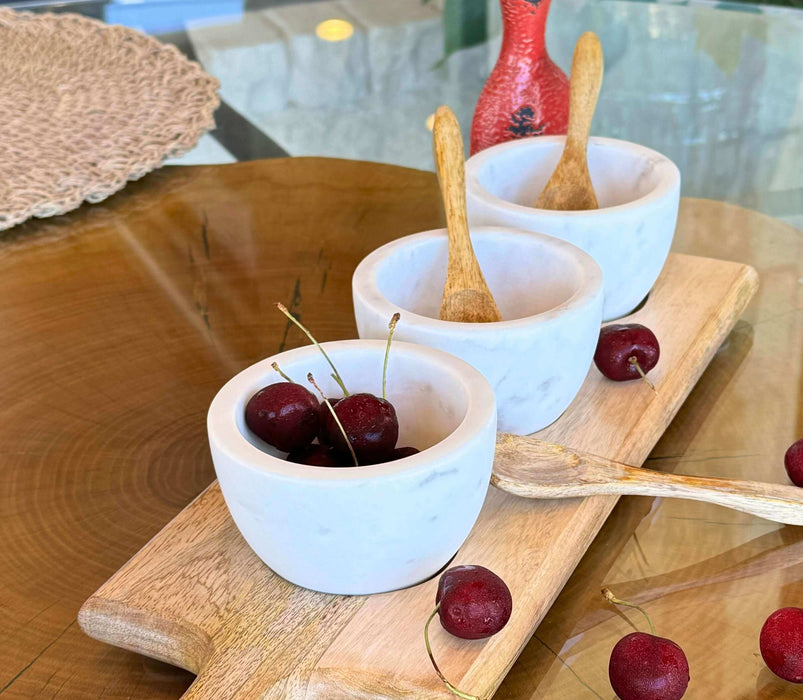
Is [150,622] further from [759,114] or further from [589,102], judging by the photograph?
[759,114]

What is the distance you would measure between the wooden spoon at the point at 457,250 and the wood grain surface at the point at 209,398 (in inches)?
5.4

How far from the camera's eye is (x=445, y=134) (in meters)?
0.56

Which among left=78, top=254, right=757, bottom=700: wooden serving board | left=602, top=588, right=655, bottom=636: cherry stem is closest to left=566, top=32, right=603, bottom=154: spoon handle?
left=78, top=254, right=757, bottom=700: wooden serving board

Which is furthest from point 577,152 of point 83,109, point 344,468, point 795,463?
point 83,109

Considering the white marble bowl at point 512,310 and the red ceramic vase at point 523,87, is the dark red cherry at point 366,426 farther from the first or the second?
the red ceramic vase at point 523,87

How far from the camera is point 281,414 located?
0.45 m

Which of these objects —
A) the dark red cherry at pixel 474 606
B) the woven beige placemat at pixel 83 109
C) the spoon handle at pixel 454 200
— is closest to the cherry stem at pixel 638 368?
the spoon handle at pixel 454 200

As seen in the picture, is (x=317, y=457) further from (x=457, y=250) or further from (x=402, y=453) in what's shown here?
(x=457, y=250)

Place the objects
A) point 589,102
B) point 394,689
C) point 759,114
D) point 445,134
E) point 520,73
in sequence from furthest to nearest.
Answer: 1. point 759,114
2. point 520,73
3. point 589,102
4. point 445,134
5. point 394,689

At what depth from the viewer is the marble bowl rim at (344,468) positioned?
40cm

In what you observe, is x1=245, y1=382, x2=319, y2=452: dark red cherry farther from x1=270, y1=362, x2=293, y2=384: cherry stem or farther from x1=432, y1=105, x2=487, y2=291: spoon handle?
x1=432, y1=105, x2=487, y2=291: spoon handle

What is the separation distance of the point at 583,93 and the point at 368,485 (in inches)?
15.7

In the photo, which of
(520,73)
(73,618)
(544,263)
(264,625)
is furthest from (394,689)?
(520,73)

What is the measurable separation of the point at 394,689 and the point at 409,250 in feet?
0.88
